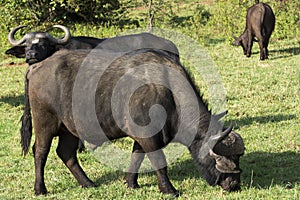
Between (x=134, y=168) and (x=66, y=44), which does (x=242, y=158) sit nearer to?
(x=134, y=168)

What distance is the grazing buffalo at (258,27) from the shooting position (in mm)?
15125

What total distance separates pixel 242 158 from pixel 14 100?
5.98 metres

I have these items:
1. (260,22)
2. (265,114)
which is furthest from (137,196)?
(260,22)

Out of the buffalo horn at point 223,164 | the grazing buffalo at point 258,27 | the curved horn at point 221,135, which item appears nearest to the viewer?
the curved horn at point 221,135

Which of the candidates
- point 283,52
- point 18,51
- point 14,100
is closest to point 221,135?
point 18,51

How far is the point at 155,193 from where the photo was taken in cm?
564

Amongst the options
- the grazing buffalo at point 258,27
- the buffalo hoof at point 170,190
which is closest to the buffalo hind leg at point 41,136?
the buffalo hoof at point 170,190

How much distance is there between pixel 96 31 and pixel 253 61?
19.0 ft

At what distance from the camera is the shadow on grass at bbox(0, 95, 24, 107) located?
11071 millimetres

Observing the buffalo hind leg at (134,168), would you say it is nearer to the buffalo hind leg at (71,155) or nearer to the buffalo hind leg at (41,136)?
the buffalo hind leg at (71,155)

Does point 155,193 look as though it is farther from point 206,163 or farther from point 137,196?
point 206,163

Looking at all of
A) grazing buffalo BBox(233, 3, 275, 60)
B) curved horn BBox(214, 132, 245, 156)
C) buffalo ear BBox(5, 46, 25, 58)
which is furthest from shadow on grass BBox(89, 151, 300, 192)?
grazing buffalo BBox(233, 3, 275, 60)

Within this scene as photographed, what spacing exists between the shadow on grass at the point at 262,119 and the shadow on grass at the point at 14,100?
Answer: 14.8 ft

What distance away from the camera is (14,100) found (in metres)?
11.4
